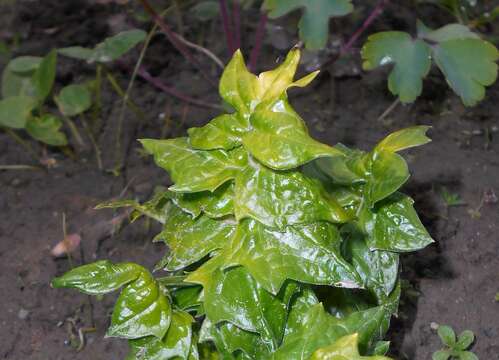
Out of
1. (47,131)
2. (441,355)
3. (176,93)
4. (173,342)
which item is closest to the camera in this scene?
(173,342)

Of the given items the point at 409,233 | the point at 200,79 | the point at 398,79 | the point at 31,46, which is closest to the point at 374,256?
the point at 409,233

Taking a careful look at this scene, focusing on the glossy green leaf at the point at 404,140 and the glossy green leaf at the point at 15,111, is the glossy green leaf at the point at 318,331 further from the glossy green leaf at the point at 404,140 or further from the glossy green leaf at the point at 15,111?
the glossy green leaf at the point at 15,111

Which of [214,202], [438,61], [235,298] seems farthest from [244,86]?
[438,61]

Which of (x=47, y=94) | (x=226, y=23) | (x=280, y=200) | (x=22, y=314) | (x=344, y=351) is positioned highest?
(x=280, y=200)

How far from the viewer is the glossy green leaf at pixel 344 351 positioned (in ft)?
2.90

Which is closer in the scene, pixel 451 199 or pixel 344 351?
pixel 344 351

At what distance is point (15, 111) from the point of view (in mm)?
1901

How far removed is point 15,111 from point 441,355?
1276 millimetres

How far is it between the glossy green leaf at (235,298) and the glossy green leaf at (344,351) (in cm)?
14

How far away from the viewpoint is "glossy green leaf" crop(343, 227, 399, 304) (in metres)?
1.19

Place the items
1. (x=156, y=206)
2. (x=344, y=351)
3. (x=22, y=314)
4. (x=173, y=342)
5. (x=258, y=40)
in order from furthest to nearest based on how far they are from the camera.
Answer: (x=258, y=40), (x=22, y=314), (x=156, y=206), (x=173, y=342), (x=344, y=351)

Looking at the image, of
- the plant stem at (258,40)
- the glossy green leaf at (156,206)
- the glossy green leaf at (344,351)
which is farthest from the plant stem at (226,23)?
the glossy green leaf at (344,351)

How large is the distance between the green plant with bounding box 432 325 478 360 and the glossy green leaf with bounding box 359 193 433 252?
→ 1.56 feet

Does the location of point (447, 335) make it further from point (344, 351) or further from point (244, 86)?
point (244, 86)
